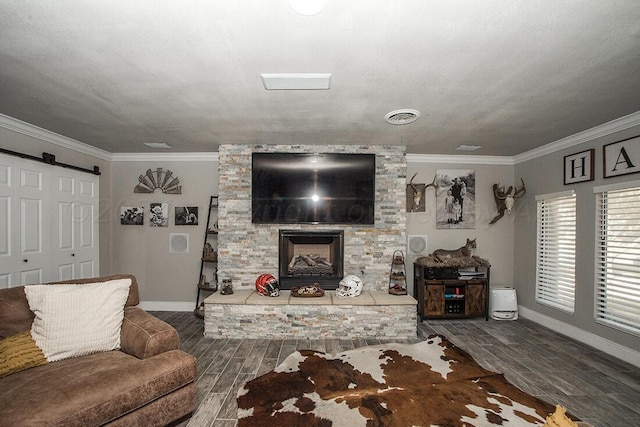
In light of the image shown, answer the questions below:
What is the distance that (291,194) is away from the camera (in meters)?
4.10

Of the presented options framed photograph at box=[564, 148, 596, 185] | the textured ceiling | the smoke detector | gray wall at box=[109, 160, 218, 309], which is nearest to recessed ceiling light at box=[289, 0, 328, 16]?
the textured ceiling

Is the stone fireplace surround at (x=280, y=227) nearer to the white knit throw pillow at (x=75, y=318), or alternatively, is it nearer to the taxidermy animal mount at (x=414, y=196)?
the taxidermy animal mount at (x=414, y=196)

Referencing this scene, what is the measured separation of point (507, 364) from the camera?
292 cm

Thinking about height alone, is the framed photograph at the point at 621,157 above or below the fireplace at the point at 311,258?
above

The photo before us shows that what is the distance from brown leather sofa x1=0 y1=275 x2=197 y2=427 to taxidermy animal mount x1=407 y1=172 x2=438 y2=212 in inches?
149

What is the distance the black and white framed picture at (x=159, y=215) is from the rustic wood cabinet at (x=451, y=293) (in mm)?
4050

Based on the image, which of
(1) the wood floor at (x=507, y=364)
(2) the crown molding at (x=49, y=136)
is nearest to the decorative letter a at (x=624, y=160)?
(1) the wood floor at (x=507, y=364)

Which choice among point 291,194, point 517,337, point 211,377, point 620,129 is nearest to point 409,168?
point 291,194

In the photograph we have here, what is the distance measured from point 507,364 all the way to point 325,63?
3293mm

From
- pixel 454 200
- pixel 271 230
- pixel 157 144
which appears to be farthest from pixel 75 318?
pixel 454 200

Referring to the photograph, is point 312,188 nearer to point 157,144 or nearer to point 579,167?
point 157,144

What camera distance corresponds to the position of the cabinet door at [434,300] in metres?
4.21

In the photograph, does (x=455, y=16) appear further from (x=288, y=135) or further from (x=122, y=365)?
(x=122, y=365)

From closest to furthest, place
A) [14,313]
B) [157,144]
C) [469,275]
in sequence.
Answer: [14,313], [157,144], [469,275]
